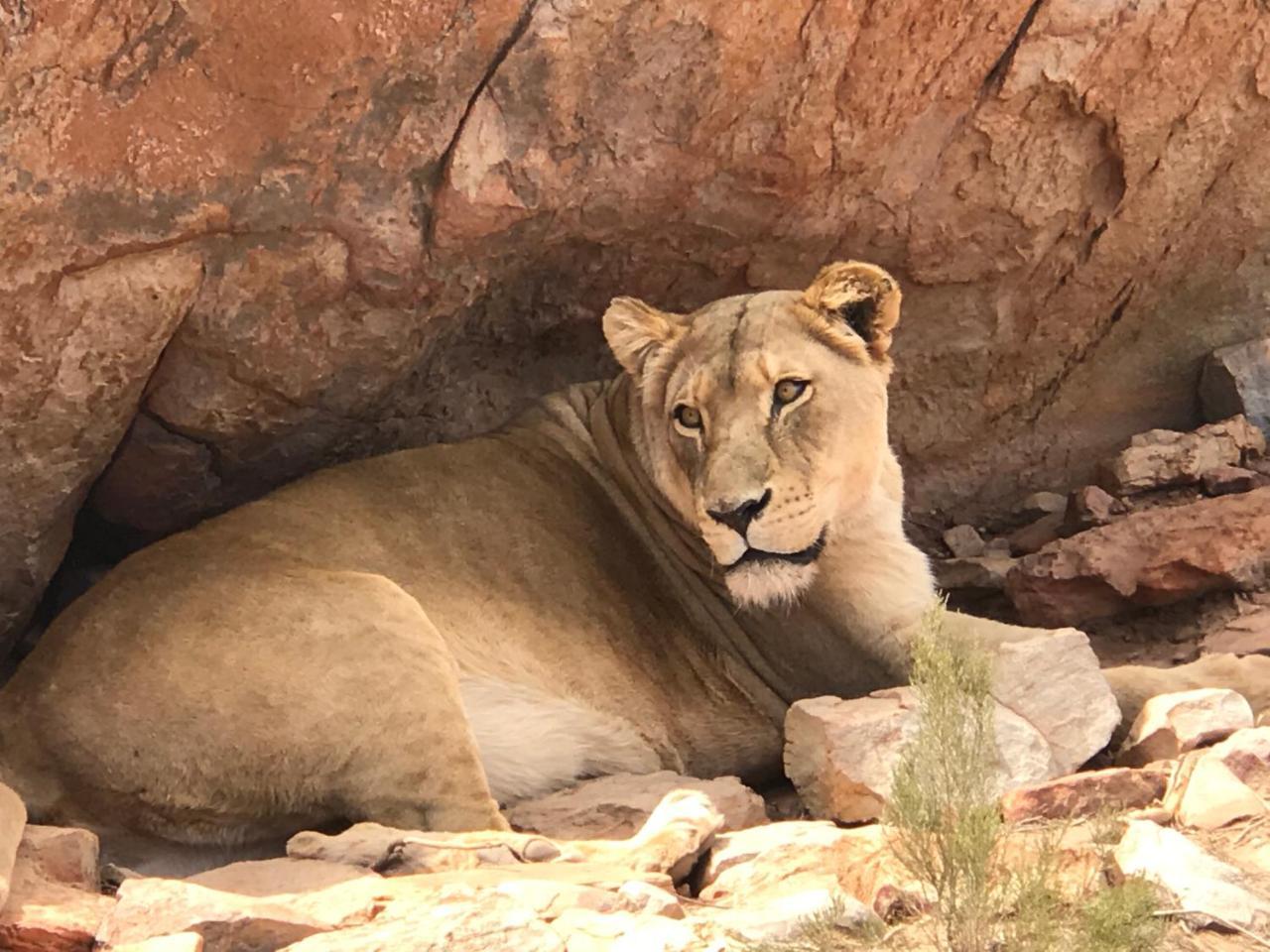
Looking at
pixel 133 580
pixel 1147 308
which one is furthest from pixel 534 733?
pixel 1147 308

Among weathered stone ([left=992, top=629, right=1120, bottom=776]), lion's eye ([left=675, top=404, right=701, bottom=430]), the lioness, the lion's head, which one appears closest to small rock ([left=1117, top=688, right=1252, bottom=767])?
weathered stone ([left=992, top=629, right=1120, bottom=776])

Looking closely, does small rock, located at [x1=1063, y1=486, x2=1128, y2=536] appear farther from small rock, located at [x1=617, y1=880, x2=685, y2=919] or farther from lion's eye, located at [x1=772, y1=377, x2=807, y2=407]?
small rock, located at [x1=617, y1=880, x2=685, y2=919]

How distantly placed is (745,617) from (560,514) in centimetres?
68

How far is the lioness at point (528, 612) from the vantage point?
4.14m

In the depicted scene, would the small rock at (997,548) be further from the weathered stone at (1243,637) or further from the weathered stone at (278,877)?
the weathered stone at (278,877)

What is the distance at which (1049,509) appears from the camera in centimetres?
673

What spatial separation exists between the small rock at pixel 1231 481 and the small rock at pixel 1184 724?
6.71 feet

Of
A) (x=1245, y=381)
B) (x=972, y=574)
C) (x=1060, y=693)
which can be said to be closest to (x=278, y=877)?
(x=1060, y=693)

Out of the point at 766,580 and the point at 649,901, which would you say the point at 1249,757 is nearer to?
the point at 766,580

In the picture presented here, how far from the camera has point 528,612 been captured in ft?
16.3

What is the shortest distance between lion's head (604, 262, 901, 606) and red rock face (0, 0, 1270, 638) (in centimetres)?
58

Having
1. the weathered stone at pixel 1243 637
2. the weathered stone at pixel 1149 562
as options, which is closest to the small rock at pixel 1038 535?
the weathered stone at pixel 1149 562

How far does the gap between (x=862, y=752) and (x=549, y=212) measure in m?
2.07

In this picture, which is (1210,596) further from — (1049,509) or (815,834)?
(815,834)
